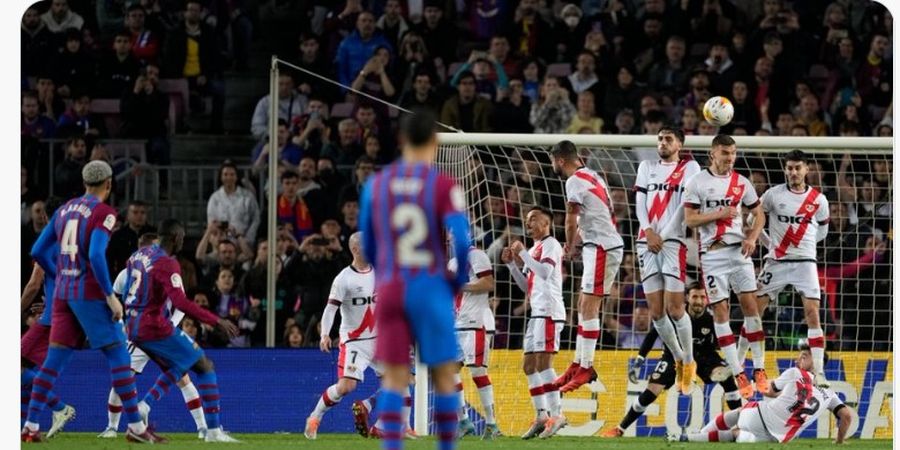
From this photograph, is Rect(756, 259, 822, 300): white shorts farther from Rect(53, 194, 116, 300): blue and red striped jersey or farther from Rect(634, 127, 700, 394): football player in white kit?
Rect(53, 194, 116, 300): blue and red striped jersey

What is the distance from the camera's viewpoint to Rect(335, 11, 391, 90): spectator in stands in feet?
75.2

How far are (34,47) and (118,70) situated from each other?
1.19 metres

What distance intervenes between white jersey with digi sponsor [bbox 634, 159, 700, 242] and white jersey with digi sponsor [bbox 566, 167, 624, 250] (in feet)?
1.06

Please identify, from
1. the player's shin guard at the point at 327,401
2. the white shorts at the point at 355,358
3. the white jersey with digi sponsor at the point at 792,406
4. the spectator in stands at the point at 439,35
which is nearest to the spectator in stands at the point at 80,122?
the spectator in stands at the point at 439,35

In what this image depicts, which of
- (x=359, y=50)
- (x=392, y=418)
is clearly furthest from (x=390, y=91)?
(x=392, y=418)

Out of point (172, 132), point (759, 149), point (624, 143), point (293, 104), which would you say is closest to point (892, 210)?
point (759, 149)

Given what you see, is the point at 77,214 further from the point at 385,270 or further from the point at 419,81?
the point at 419,81

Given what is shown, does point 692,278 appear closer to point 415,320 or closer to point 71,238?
point 71,238

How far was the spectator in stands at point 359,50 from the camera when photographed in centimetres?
2291

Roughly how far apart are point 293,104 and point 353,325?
6.48 m

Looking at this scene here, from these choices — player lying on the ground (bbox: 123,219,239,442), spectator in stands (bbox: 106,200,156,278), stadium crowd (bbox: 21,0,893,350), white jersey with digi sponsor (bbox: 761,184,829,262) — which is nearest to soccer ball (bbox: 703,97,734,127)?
white jersey with digi sponsor (bbox: 761,184,829,262)

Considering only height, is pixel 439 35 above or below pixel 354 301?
above

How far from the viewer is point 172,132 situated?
74.8 ft

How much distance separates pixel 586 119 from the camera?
21.4 metres
